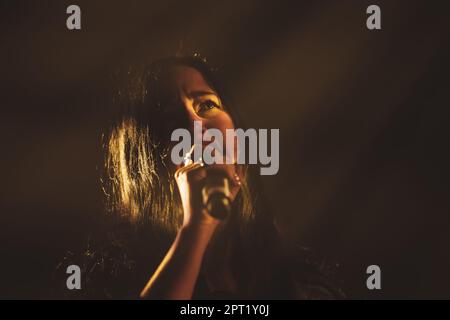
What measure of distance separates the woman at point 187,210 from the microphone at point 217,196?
0.07m

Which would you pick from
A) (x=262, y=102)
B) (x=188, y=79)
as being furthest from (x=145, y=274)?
(x=262, y=102)

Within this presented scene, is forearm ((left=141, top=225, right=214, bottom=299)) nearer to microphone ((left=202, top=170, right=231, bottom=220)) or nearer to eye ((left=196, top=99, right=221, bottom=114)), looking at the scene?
microphone ((left=202, top=170, right=231, bottom=220))

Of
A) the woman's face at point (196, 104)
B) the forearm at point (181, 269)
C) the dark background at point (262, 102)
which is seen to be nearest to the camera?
the forearm at point (181, 269)

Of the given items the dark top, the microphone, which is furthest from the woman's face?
the dark top

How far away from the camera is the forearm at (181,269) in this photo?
55.5 inches

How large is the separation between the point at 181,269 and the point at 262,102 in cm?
91

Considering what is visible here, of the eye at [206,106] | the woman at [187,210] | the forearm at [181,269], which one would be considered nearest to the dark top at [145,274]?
the woman at [187,210]

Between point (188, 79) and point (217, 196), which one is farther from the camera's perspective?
point (188, 79)

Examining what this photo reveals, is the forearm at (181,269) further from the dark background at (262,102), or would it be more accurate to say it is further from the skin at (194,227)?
the dark background at (262,102)

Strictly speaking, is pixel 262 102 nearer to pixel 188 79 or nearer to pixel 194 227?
pixel 188 79

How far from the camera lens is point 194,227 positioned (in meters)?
1.49
